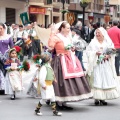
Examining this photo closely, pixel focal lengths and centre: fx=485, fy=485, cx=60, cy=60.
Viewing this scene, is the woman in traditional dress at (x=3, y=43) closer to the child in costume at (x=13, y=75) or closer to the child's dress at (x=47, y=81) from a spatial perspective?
the child in costume at (x=13, y=75)

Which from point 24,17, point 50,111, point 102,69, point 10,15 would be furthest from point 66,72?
point 10,15

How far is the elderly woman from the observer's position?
9.63 metres

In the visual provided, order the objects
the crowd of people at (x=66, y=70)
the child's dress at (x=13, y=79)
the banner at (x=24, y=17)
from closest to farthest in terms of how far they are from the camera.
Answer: the crowd of people at (x=66, y=70)
the child's dress at (x=13, y=79)
the banner at (x=24, y=17)

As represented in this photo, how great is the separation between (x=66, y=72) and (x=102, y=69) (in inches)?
45.2

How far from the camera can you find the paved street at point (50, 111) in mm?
8414

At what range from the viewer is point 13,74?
1066 cm

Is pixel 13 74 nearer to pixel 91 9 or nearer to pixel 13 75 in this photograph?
pixel 13 75

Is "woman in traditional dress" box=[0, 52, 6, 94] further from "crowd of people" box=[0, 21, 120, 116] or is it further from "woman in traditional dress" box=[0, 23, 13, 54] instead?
"woman in traditional dress" box=[0, 23, 13, 54]

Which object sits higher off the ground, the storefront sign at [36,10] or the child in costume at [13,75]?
the storefront sign at [36,10]

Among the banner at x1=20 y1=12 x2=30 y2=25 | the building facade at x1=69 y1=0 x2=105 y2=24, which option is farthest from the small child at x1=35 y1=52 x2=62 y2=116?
the building facade at x1=69 y1=0 x2=105 y2=24

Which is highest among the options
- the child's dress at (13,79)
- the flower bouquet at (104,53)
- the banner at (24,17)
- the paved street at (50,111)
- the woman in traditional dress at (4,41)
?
the banner at (24,17)

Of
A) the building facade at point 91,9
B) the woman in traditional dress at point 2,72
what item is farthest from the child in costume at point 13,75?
the building facade at point 91,9

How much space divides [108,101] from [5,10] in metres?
27.2

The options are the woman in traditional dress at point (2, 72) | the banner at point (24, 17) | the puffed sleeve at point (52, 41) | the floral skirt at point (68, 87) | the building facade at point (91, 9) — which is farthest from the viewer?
the building facade at point (91, 9)
